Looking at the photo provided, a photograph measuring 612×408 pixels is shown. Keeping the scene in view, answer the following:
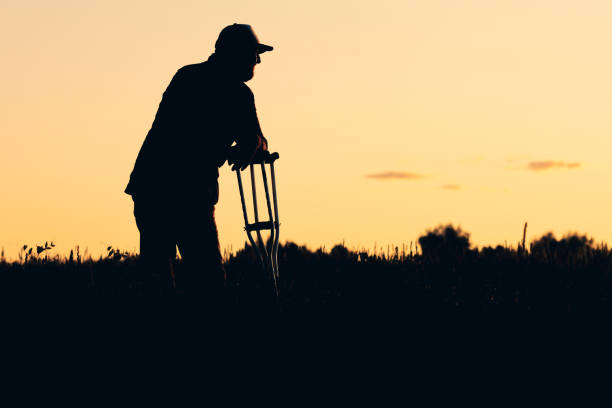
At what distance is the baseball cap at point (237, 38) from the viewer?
7.36 metres

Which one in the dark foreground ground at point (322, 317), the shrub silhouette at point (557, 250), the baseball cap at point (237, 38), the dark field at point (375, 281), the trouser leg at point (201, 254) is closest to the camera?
the dark foreground ground at point (322, 317)

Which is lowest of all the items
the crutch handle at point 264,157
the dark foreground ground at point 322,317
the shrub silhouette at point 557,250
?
the dark foreground ground at point 322,317

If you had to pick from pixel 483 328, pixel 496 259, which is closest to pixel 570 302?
pixel 483 328

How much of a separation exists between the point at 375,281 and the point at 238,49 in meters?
3.03

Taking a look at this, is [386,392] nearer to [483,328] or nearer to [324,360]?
[324,360]

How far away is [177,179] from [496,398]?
288cm

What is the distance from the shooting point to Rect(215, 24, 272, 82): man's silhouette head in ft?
24.1

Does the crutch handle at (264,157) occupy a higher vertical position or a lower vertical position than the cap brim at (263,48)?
lower

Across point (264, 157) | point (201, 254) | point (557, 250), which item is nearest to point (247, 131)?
point (264, 157)

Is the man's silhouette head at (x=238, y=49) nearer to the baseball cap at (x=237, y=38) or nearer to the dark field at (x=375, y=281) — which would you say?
the baseball cap at (x=237, y=38)

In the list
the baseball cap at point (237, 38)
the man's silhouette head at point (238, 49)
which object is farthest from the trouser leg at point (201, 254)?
the baseball cap at point (237, 38)

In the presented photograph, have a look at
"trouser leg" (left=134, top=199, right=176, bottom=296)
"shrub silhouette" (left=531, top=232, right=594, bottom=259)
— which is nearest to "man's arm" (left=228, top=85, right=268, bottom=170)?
"trouser leg" (left=134, top=199, right=176, bottom=296)

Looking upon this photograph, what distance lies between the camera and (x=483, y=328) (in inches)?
296

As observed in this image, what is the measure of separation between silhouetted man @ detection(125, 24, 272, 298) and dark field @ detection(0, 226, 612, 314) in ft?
1.72
